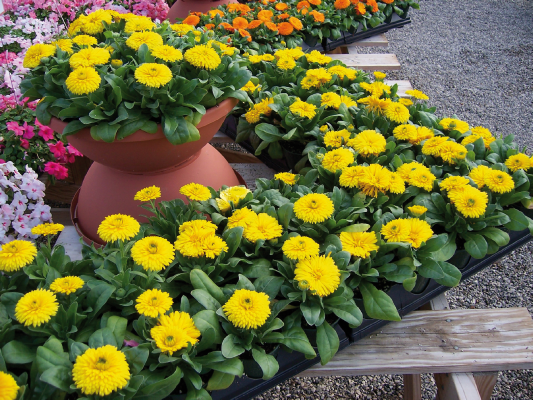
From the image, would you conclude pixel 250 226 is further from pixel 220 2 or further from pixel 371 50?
pixel 371 50

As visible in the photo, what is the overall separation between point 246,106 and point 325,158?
63 centimetres

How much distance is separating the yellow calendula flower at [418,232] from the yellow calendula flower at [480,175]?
1.09 ft

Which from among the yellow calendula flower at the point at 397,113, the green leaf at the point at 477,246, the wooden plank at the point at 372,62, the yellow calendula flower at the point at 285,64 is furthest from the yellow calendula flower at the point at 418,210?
the wooden plank at the point at 372,62

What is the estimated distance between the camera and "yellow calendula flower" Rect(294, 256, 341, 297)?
1.03 meters

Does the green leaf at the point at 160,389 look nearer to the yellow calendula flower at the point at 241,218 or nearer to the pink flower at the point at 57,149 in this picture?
the yellow calendula flower at the point at 241,218

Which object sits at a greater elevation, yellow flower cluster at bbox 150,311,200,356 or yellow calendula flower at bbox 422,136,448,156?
yellow calendula flower at bbox 422,136,448,156

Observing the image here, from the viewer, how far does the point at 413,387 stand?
1.63m

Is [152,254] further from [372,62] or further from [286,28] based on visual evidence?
[372,62]

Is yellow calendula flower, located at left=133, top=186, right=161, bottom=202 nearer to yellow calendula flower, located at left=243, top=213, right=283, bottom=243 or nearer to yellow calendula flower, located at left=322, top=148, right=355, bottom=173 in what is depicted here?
yellow calendula flower, located at left=243, top=213, right=283, bottom=243

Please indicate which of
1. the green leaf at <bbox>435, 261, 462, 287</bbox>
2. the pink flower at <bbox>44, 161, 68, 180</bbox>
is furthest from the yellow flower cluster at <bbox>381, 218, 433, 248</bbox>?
the pink flower at <bbox>44, 161, 68, 180</bbox>

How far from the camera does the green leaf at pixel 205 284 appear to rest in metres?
1.06

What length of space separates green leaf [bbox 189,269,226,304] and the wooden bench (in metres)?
0.33

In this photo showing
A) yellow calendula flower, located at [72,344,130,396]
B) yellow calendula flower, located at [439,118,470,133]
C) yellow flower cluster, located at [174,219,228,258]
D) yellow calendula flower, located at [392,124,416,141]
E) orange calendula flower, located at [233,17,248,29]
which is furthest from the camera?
orange calendula flower, located at [233,17,248,29]

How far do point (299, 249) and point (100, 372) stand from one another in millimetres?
523
